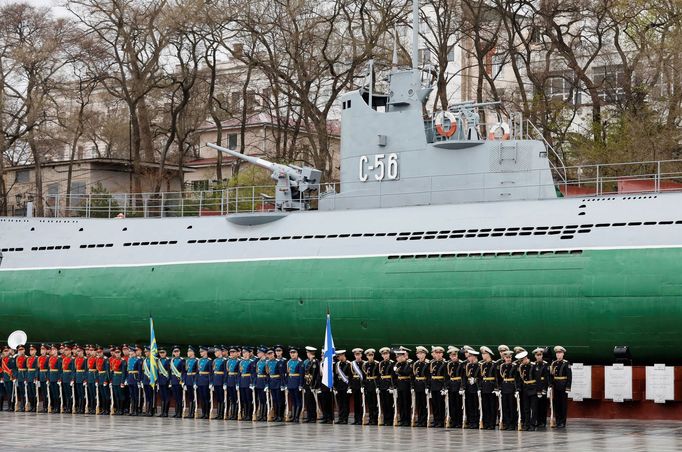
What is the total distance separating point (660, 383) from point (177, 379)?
947 cm

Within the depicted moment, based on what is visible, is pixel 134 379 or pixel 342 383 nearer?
pixel 342 383

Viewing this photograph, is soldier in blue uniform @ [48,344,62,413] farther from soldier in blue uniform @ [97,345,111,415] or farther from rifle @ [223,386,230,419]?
rifle @ [223,386,230,419]

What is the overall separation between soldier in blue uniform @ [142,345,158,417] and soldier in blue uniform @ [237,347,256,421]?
79.1 inches

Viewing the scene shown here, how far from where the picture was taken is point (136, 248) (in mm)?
27688

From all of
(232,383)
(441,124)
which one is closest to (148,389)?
(232,383)

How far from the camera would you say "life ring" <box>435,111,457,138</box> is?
25109mm

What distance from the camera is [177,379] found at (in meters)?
23.0

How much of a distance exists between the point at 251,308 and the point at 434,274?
4.63 metres

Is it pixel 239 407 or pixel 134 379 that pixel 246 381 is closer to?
pixel 239 407

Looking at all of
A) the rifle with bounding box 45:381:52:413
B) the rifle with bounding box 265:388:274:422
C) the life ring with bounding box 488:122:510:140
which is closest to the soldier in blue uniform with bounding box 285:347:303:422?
the rifle with bounding box 265:388:274:422

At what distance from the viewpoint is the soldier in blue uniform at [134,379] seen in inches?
916

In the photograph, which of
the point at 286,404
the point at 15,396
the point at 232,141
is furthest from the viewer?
the point at 232,141

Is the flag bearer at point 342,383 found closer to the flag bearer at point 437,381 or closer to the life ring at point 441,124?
the flag bearer at point 437,381

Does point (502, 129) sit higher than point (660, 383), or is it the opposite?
point (502, 129)
